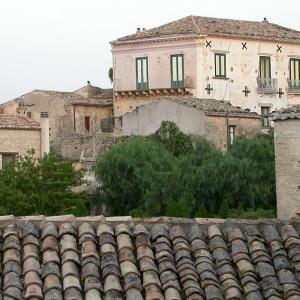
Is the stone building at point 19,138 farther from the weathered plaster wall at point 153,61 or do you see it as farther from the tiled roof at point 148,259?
the tiled roof at point 148,259

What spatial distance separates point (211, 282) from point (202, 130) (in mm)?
43093

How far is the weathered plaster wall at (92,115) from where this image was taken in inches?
2677

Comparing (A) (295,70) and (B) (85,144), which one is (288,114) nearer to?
(B) (85,144)

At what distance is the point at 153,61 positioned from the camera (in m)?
66.9

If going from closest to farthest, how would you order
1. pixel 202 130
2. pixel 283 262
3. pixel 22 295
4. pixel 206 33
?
pixel 22 295 → pixel 283 262 → pixel 202 130 → pixel 206 33

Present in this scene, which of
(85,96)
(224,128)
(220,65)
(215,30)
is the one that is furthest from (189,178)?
(85,96)

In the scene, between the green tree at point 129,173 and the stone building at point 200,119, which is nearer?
the green tree at point 129,173

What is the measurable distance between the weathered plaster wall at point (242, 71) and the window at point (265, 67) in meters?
0.20

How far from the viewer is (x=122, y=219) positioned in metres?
15.8

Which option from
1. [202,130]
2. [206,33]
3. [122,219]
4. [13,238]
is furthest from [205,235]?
[206,33]

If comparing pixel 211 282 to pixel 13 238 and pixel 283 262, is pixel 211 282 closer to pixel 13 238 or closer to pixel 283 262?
pixel 283 262

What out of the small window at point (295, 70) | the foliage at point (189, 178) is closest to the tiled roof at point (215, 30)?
the small window at point (295, 70)

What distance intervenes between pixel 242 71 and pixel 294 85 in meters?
3.55

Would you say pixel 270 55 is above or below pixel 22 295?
above
